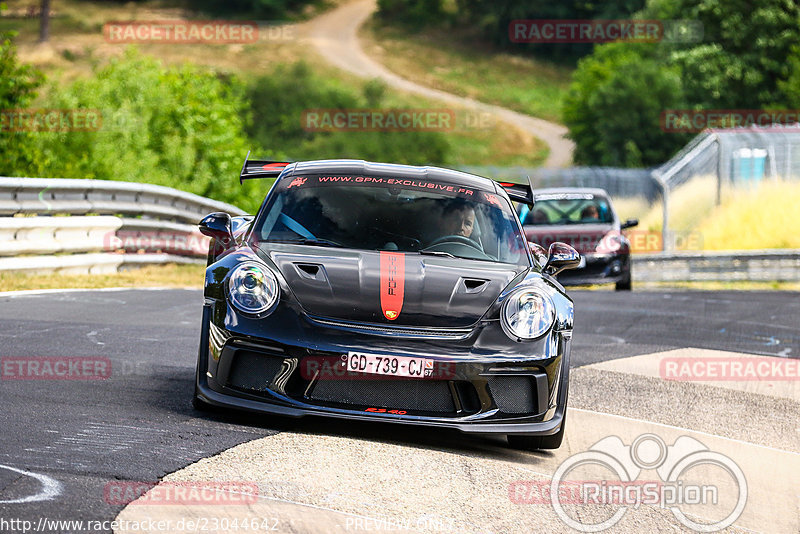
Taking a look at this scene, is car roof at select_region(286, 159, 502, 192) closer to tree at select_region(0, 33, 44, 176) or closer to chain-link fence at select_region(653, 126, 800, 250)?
tree at select_region(0, 33, 44, 176)

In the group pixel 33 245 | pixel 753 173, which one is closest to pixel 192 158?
pixel 753 173

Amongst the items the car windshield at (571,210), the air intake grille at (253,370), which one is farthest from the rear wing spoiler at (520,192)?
the car windshield at (571,210)

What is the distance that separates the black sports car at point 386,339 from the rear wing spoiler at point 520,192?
1.16m

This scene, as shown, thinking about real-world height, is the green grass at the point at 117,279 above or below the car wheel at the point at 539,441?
below

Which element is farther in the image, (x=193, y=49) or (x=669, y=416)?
(x=193, y=49)

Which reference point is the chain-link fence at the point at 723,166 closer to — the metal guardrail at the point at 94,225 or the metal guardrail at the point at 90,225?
the metal guardrail at the point at 94,225

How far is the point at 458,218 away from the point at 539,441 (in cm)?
147

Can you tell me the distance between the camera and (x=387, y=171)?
7145 millimetres

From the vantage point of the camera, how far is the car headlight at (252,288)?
18.6ft

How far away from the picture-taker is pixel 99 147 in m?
26.4

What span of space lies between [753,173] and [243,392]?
2471cm

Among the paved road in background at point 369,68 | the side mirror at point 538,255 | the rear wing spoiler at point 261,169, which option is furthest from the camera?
the paved road in background at point 369,68

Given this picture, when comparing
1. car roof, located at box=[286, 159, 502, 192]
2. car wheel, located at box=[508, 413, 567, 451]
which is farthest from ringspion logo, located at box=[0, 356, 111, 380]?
car wheel, located at box=[508, 413, 567, 451]

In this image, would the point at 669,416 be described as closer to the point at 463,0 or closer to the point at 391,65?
the point at 391,65
